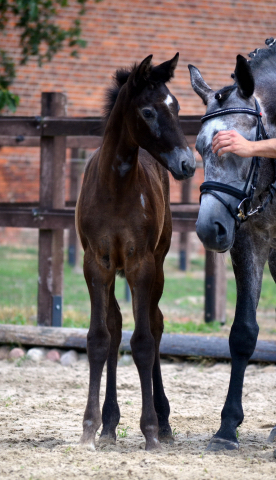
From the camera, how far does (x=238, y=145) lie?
Answer: 308 cm

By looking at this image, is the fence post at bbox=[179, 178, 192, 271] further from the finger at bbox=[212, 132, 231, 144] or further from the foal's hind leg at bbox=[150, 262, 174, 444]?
the finger at bbox=[212, 132, 231, 144]

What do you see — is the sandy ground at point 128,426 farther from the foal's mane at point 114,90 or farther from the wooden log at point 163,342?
the foal's mane at point 114,90

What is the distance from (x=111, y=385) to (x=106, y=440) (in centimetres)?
34

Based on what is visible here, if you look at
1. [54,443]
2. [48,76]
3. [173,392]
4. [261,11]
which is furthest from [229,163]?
[261,11]

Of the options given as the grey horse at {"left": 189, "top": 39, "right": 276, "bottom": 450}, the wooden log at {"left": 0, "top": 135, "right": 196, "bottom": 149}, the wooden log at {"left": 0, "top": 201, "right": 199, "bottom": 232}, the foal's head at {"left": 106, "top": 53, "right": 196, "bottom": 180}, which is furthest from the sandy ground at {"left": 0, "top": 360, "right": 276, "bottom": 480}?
the wooden log at {"left": 0, "top": 135, "right": 196, "bottom": 149}

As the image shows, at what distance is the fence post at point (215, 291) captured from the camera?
701 cm

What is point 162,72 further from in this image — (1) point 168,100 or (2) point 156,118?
(2) point 156,118

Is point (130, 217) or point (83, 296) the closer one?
point (130, 217)

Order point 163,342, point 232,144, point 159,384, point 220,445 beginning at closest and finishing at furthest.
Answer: point 232,144, point 220,445, point 159,384, point 163,342

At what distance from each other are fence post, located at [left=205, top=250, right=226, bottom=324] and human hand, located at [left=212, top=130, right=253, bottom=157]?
3.92m

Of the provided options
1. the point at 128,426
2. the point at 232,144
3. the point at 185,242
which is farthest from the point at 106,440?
the point at 185,242

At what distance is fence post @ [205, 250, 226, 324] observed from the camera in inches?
276

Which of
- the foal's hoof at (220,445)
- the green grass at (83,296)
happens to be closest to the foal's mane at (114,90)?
the foal's hoof at (220,445)

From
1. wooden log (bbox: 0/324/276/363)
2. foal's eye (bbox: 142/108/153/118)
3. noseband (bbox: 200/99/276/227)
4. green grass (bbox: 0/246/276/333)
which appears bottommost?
wooden log (bbox: 0/324/276/363)
